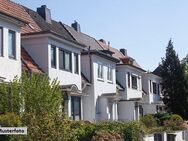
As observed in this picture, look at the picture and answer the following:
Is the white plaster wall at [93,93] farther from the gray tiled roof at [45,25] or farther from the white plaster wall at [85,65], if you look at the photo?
the gray tiled roof at [45,25]

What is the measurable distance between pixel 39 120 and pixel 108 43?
39357 mm

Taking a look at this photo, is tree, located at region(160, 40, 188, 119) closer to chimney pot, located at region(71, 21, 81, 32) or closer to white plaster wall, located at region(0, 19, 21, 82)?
chimney pot, located at region(71, 21, 81, 32)

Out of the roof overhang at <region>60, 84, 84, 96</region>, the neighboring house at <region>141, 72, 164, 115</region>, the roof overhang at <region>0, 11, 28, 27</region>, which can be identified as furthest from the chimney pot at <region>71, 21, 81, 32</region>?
the roof overhang at <region>0, 11, 28, 27</region>

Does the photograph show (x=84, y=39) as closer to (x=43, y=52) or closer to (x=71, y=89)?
(x=71, y=89)

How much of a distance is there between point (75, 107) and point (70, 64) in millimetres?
3072

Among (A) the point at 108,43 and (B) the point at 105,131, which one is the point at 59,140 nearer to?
(B) the point at 105,131

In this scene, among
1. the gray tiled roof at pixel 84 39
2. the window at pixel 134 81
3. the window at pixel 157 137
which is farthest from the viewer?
the window at pixel 134 81

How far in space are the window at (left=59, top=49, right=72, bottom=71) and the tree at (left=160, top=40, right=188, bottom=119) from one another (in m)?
27.7

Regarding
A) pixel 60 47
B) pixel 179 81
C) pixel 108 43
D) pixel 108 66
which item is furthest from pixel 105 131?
pixel 179 81

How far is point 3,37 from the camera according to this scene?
23.4 meters

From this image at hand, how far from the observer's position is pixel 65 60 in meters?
32.5

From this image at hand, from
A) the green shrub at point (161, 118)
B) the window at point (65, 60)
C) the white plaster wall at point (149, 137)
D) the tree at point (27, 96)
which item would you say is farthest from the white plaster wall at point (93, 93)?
the tree at point (27, 96)

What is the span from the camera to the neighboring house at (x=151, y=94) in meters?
59.9

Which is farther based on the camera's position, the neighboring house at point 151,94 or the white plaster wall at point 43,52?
the neighboring house at point 151,94
